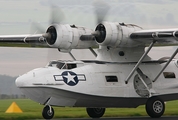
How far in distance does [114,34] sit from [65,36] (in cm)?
233

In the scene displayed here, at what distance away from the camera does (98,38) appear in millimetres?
28656

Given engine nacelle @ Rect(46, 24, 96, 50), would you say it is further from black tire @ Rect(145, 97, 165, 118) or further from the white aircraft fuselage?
black tire @ Rect(145, 97, 165, 118)

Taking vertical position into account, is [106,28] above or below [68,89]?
above

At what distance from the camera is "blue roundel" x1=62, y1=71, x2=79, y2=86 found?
90.0ft

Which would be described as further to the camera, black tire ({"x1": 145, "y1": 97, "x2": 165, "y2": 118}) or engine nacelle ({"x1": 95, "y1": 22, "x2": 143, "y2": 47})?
black tire ({"x1": 145, "y1": 97, "x2": 165, "y2": 118})

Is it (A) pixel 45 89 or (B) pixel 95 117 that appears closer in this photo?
(A) pixel 45 89

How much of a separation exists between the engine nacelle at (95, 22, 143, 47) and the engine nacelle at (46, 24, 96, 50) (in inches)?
39.1

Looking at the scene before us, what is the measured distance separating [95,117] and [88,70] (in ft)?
10.5

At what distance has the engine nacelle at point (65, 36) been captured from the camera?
2859 centimetres

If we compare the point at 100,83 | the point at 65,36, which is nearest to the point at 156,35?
the point at 100,83

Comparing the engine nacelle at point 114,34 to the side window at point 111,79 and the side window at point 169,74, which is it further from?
the side window at point 169,74

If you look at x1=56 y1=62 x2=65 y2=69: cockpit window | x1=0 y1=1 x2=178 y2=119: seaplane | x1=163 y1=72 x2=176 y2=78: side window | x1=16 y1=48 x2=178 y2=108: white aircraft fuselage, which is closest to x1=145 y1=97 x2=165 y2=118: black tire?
x1=0 y1=1 x2=178 y2=119: seaplane

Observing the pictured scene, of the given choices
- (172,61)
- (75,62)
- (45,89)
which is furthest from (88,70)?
(172,61)

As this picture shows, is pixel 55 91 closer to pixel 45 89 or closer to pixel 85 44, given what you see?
pixel 45 89
